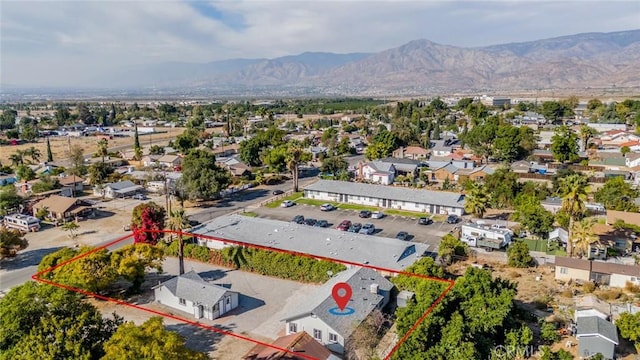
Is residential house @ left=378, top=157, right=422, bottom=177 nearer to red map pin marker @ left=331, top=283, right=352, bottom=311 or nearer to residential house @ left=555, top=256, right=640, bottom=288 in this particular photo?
residential house @ left=555, top=256, right=640, bottom=288

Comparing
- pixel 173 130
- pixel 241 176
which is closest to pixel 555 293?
pixel 241 176

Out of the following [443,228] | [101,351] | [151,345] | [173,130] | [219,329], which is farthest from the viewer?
[173,130]

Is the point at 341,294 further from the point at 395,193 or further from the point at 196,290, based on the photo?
the point at 395,193

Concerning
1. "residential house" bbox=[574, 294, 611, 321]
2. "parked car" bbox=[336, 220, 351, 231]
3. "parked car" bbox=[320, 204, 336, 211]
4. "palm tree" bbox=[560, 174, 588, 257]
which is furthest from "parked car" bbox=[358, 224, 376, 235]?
"residential house" bbox=[574, 294, 611, 321]

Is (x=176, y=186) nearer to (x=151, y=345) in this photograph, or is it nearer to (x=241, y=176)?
(x=241, y=176)

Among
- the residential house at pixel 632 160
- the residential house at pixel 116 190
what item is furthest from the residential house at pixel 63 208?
the residential house at pixel 632 160
